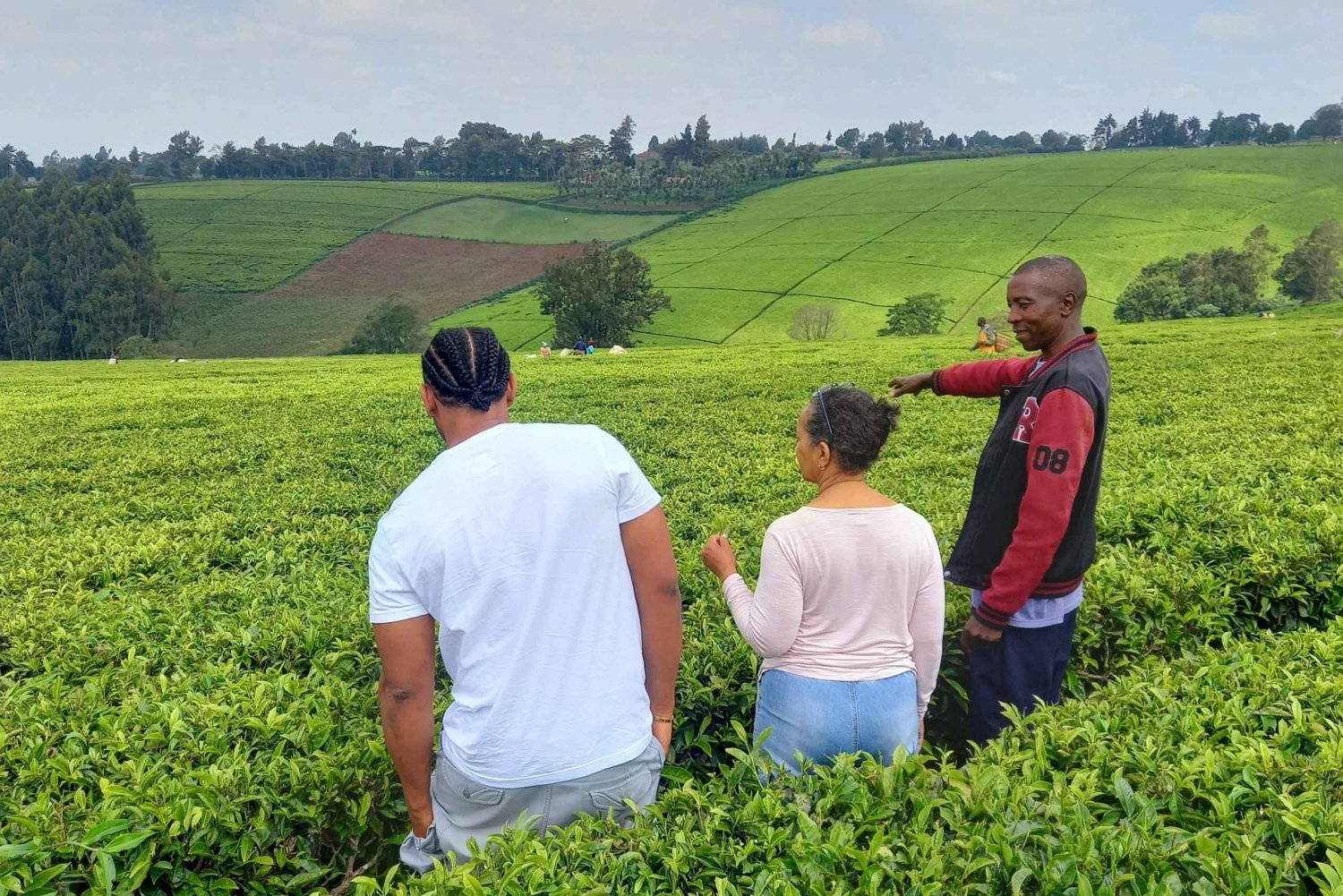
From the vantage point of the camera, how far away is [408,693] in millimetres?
2773

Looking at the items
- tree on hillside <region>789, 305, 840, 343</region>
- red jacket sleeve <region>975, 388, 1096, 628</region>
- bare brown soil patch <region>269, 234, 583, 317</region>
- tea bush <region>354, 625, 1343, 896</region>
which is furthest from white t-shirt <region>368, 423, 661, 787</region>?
bare brown soil patch <region>269, 234, 583, 317</region>

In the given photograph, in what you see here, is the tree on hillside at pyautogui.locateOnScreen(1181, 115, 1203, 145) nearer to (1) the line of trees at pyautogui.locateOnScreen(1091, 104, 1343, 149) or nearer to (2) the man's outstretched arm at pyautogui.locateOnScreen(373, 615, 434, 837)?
(1) the line of trees at pyautogui.locateOnScreen(1091, 104, 1343, 149)

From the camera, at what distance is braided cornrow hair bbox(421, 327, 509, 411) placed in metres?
2.79

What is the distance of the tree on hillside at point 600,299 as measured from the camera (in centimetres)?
6194

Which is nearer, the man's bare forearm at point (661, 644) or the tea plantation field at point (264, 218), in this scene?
the man's bare forearm at point (661, 644)

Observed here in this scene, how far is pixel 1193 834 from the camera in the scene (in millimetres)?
2740

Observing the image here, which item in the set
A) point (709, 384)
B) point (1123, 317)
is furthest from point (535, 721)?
point (1123, 317)

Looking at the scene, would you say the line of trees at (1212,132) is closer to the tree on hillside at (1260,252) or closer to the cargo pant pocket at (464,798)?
the tree on hillside at (1260,252)

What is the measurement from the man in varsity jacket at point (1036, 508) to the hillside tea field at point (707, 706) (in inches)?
13.4

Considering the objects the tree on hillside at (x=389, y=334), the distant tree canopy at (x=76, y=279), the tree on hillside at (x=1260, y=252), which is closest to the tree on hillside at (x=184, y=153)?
the distant tree canopy at (x=76, y=279)

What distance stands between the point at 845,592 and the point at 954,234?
269ft

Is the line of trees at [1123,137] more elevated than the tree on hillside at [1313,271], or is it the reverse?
the line of trees at [1123,137]

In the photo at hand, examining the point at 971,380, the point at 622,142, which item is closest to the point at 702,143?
the point at 622,142

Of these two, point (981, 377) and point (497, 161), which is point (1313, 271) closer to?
point (981, 377)
